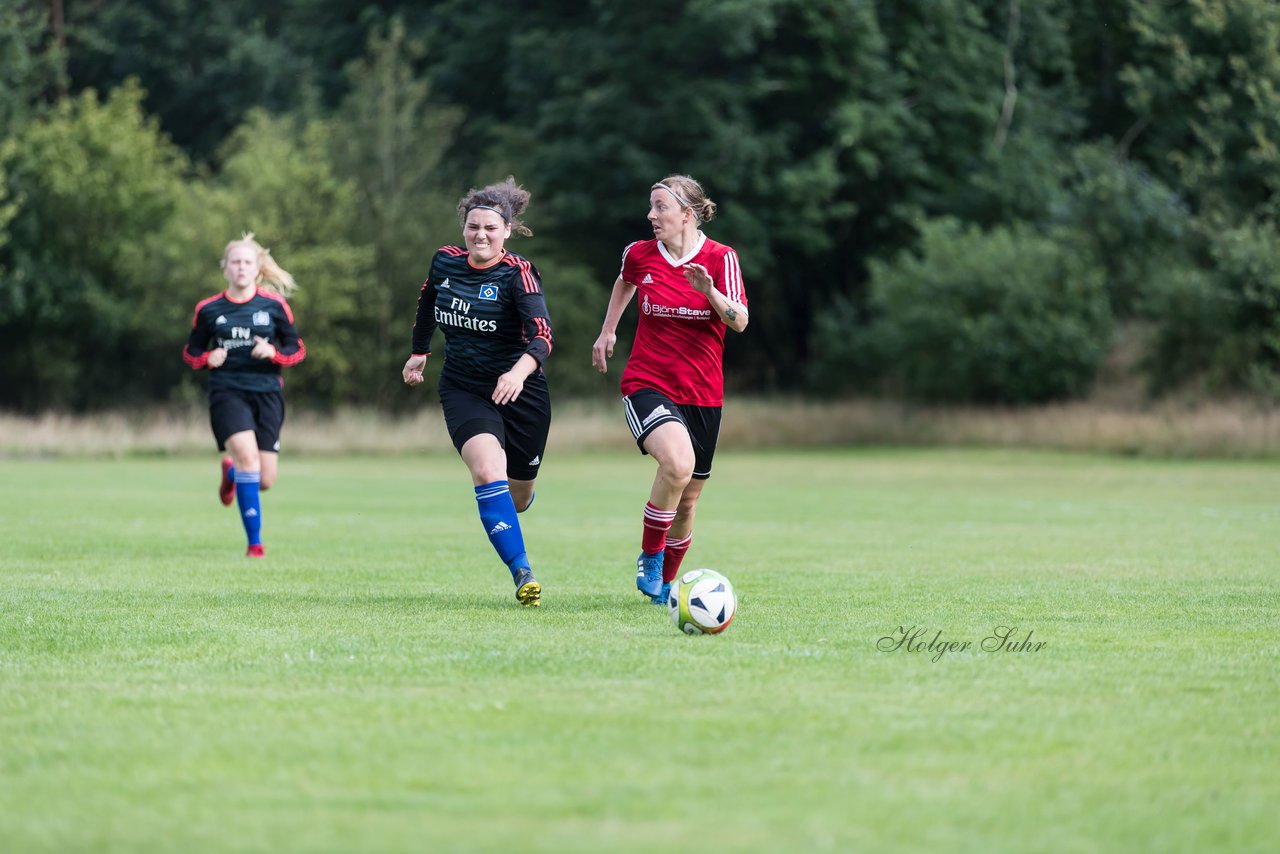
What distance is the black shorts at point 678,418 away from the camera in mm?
9422

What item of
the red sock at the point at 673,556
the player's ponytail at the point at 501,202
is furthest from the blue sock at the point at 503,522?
the player's ponytail at the point at 501,202

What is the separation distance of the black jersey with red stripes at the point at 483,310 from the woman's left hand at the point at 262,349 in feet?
12.1

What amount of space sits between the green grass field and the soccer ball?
124 mm

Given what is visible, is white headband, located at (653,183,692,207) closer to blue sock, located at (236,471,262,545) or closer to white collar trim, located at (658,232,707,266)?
white collar trim, located at (658,232,707,266)

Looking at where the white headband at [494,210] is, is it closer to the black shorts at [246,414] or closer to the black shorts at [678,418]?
the black shorts at [678,418]

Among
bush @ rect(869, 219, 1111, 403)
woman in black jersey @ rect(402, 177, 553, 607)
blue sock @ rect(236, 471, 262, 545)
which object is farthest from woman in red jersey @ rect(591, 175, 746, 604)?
bush @ rect(869, 219, 1111, 403)

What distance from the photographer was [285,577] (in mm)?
11094

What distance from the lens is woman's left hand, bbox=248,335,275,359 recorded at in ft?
42.9

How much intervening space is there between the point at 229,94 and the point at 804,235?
19303 millimetres

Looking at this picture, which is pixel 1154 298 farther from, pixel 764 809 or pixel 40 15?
pixel 764 809

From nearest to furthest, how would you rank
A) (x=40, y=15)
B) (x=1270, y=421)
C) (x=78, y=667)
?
(x=78, y=667) → (x=1270, y=421) → (x=40, y=15)

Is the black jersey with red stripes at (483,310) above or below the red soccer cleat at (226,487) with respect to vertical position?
above

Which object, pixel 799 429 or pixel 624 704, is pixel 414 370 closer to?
pixel 624 704

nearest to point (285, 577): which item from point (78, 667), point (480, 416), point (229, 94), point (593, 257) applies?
point (480, 416)
